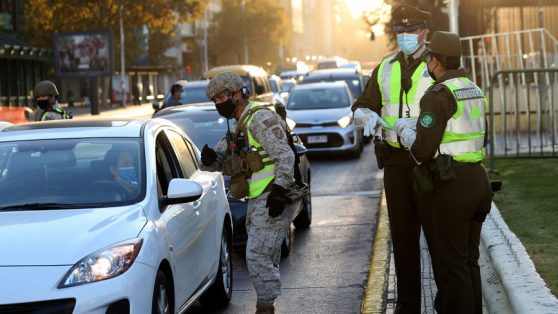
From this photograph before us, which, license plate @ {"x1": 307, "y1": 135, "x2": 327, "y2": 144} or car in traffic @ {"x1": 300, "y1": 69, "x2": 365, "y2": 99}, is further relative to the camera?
car in traffic @ {"x1": 300, "y1": 69, "x2": 365, "y2": 99}

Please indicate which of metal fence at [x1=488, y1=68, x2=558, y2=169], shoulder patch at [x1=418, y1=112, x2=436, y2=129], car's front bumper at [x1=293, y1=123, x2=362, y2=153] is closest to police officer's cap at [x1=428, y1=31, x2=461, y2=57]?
shoulder patch at [x1=418, y1=112, x2=436, y2=129]

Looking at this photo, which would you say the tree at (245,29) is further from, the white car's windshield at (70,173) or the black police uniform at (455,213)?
the black police uniform at (455,213)

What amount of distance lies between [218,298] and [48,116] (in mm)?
4294

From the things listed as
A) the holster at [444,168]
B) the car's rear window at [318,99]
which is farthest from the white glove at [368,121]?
the car's rear window at [318,99]

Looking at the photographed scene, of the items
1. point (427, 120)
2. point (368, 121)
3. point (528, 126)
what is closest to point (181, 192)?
point (368, 121)

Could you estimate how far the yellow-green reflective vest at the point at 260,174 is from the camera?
7.35 metres

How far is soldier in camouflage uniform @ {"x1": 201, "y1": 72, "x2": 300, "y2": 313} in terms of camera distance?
7297 mm

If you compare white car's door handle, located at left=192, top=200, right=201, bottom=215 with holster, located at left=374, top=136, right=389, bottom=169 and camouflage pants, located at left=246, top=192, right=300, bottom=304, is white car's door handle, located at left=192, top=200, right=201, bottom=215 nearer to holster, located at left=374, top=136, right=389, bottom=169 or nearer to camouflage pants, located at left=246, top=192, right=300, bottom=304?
camouflage pants, located at left=246, top=192, right=300, bottom=304

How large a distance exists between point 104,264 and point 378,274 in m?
4.20

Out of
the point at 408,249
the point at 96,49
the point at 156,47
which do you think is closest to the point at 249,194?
the point at 408,249

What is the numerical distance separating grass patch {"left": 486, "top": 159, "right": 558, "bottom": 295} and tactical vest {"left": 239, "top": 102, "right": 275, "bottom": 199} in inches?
73.0

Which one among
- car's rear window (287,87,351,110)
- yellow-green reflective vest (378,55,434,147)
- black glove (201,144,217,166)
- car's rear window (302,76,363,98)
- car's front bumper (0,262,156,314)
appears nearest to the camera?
car's front bumper (0,262,156,314)

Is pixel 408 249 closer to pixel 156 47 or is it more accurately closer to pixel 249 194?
pixel 249 194

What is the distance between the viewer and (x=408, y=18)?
7.22 m
